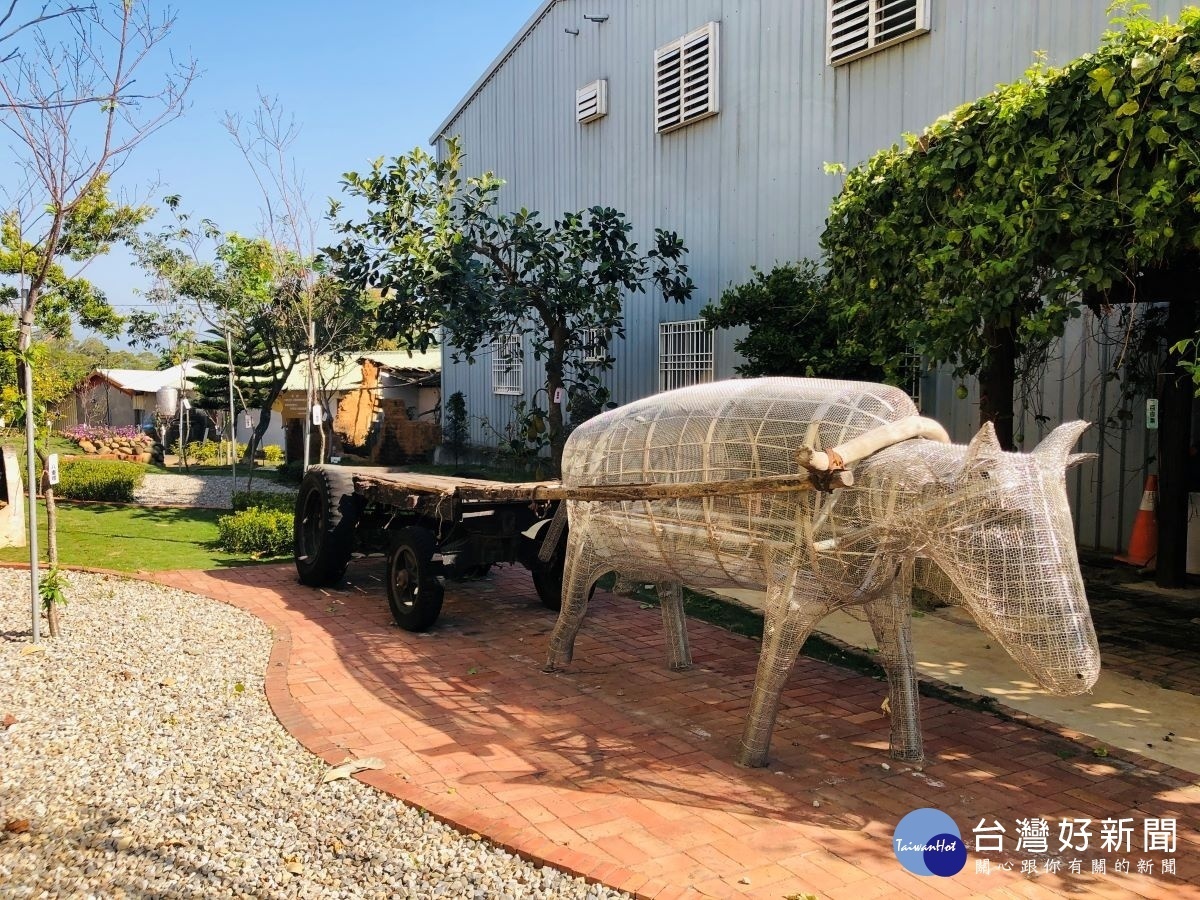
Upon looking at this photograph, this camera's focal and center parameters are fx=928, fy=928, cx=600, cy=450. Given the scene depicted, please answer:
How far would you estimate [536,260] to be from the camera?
43.5 feet

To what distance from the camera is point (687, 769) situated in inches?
194

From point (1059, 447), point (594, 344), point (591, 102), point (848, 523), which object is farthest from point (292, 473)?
point (1059, 447)

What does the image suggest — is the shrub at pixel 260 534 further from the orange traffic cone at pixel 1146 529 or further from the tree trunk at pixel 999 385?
the orange traffic cone at pixel 1146 529

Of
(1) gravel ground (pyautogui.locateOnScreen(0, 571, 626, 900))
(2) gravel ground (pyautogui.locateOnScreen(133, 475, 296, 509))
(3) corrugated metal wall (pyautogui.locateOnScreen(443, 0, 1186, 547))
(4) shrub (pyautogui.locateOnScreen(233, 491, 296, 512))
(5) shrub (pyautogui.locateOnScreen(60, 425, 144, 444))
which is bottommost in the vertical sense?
(1) gravel ground (pyautogui.locateOnScreen(0, 571, 626, 900))

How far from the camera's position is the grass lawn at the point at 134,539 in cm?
1099

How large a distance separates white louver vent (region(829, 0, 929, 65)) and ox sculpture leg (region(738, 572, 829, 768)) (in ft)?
25.2

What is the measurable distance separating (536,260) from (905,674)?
31.2 feet

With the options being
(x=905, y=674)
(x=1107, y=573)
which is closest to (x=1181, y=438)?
(x=1107, y=573)

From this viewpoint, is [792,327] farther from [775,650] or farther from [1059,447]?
[1059,447]

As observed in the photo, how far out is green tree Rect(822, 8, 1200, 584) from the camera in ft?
16.9

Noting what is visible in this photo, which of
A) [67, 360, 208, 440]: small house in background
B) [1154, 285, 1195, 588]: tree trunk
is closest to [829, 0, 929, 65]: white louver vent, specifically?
[1154, 285, 1195, 588]: tree trunk

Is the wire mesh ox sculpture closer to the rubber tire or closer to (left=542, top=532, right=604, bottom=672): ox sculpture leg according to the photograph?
(left=542, top=532, right=604, bottom=672): ox sculpture leg

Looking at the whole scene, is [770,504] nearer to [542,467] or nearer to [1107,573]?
[1107,573]

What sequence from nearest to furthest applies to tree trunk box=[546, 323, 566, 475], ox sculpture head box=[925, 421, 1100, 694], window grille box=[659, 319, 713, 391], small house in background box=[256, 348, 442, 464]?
ox sculpture head box=[925, 421, 1100, 694] → window grille box=[659, 319, 713, 391] → tree trunk box=[546, 323, 566, 475] → small house in background box=[256, 348, 442, 464]
